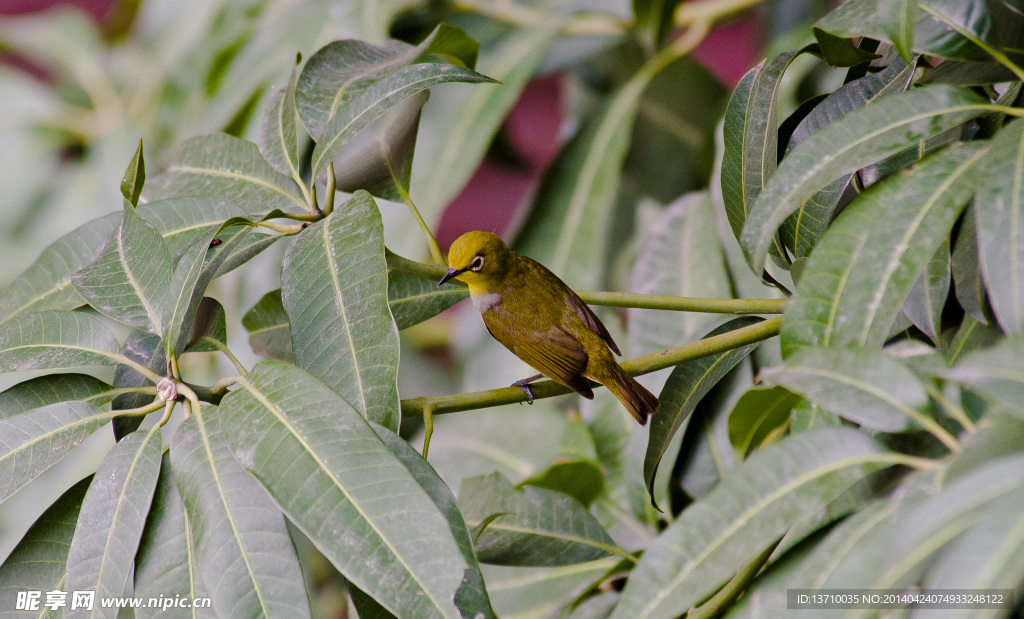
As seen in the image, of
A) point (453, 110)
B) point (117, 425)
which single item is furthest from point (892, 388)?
point (453, 110)

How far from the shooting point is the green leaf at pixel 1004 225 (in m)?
0.46

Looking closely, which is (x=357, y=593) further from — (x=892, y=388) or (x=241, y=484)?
(x=892, y=388)

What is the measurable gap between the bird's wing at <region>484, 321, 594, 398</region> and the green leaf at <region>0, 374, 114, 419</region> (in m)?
0.53

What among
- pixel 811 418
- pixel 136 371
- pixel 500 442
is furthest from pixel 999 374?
pixel 500 442

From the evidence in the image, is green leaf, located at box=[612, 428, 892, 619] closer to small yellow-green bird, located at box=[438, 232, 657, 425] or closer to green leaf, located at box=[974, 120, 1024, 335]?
green leaf, located at box=[974, 120, 1024, 335]

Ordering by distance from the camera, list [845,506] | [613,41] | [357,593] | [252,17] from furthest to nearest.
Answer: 1. [252,17]
2. [613,41]
3. [357,593]
4. [845,506]

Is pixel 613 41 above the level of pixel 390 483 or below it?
above

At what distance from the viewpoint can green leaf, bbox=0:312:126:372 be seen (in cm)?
74

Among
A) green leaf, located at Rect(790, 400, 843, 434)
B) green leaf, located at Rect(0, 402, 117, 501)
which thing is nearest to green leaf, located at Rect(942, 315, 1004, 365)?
green leaf, located at Rect(790, 400, 843, 434)

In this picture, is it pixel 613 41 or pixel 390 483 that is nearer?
pixel 390 483

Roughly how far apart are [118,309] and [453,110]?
96 cm

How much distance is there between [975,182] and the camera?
21.8 inches

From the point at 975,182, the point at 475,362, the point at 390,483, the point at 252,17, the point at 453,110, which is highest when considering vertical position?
the point at 252,17

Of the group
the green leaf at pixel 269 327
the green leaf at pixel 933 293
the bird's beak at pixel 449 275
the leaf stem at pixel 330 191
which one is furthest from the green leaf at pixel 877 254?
the green leaf at pixel 269 327
